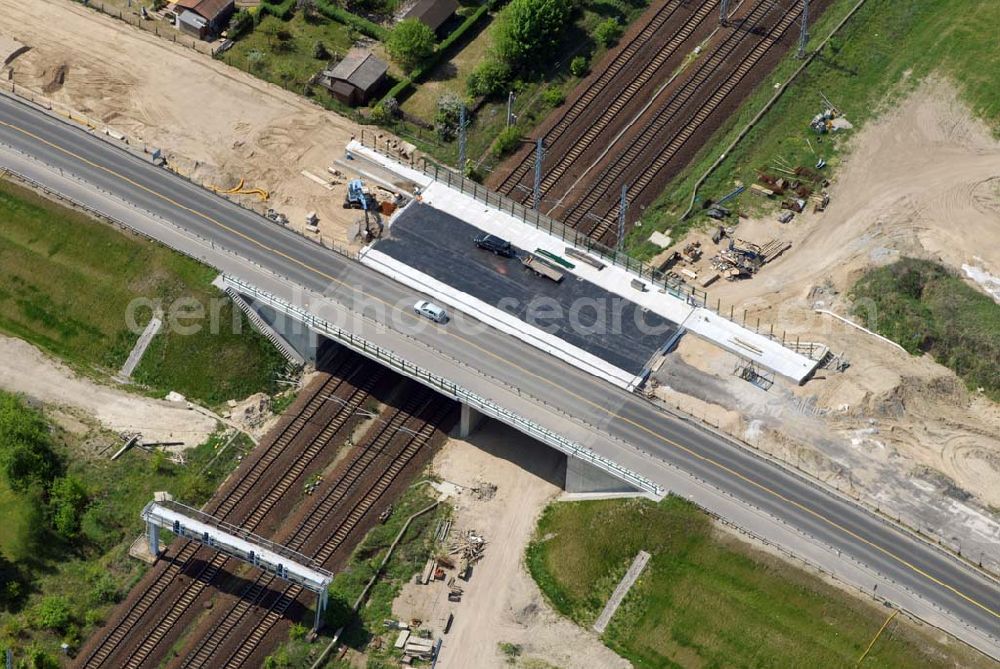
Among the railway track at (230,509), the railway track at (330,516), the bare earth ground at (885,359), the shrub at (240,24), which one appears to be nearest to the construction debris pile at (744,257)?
the bare earth ground at (885,359)

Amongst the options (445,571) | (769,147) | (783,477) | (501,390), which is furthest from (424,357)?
(769,147)

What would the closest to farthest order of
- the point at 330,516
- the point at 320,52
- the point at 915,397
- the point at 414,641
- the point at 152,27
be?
the point at 414,641 → the point at 330,516 → the point at 915,397 → the point at 320,52 → the point at 152,27

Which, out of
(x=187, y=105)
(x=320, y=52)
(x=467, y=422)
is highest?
(x=320, y=52)

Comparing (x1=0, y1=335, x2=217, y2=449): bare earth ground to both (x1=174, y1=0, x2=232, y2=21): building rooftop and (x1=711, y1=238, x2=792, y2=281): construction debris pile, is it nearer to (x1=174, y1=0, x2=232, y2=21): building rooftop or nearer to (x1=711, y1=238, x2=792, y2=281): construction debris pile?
(x1=174, y1=0, x2=232, y2=21): building rooftop

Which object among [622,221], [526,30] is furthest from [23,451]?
[526,30]

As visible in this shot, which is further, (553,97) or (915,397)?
(553,97)

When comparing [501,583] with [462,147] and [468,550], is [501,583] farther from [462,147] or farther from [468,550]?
[462,147]

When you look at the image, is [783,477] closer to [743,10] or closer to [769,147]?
[769,147]
